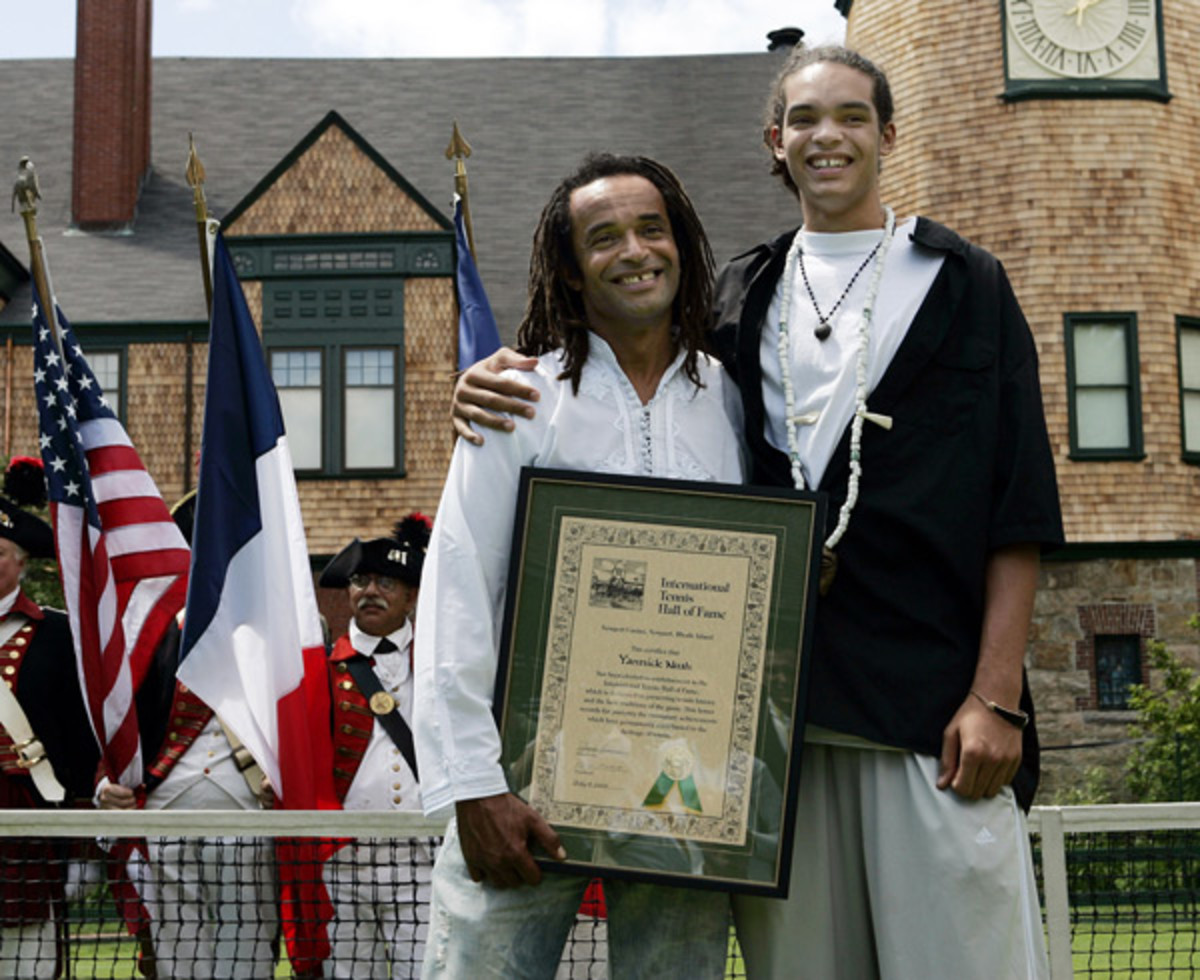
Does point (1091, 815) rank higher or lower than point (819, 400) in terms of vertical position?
lower

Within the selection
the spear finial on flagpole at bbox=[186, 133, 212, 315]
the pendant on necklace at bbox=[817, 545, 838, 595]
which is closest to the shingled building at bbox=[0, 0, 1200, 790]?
the spear finial on flagpole at bbox=[186, 133, 212, 315]

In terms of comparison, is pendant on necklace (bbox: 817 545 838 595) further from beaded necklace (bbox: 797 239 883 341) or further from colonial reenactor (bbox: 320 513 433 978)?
colonial reenactor (bbox: 320 513 433 978)

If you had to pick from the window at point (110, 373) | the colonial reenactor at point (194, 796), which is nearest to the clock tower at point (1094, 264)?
the window at point (110, 373)

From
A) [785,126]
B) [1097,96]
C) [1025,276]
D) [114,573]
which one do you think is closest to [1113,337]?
[1025,276]

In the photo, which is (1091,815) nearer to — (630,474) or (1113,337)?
(630,474)

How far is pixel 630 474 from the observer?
3.55 metres

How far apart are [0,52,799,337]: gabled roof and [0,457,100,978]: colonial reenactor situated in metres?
15.8

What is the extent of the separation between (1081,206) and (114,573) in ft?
53.6

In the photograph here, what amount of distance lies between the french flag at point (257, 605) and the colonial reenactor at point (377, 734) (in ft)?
0.86

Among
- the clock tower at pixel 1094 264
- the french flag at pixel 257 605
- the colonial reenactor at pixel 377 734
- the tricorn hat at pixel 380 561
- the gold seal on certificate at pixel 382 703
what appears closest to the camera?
the french flag at pixel 257 605

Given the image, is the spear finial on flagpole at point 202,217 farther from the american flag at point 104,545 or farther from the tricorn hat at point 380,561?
the tricorn hat at point 380,561

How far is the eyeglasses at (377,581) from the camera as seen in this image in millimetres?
8945

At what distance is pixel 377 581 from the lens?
895 cm

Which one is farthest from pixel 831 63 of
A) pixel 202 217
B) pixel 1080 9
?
pixel 1080 9
